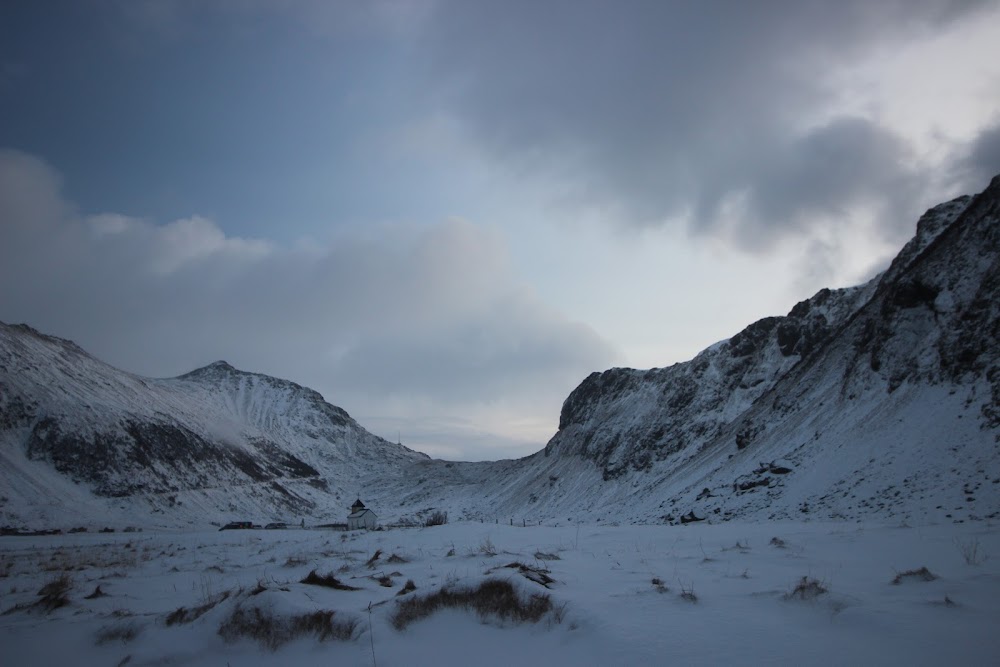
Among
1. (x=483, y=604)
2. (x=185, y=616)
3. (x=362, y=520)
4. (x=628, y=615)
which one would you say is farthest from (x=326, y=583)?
(x=362, y=520)

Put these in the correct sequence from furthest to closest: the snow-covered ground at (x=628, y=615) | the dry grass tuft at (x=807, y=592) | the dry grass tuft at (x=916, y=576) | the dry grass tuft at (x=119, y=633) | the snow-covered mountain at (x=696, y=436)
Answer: the snow-covered mountain at (x=696, y=436) → the dry grass tuft at (x=119, y=633) → the dry grass tuft at (x=916, y=576) → the dry grass tuft at (x=807, y=592) → the snow-covered ground at (x=628, y=615)

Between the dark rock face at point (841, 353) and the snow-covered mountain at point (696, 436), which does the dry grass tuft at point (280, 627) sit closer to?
the snow-covered mountain at point (696, 436)

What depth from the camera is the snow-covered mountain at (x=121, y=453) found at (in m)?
66.6

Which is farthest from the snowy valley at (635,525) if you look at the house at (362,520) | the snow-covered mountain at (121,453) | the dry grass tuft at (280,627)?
the house at (362,520)

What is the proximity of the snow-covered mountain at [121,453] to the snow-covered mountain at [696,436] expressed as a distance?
32 cm

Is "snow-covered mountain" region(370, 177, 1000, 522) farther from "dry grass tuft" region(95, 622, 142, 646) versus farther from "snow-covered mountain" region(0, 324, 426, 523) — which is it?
"snow-covered mountain" region(0, 324, 426, 523)

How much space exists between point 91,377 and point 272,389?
303 feet

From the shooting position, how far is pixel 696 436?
60656 mm

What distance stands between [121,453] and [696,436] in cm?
7591

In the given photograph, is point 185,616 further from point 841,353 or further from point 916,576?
point 841,353

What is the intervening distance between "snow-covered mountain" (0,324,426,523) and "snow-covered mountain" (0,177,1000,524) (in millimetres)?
318

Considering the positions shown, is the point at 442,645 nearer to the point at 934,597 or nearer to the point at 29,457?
the point at 934,597

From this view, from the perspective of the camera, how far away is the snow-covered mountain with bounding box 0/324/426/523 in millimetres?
66562

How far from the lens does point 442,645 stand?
6.57 meters
